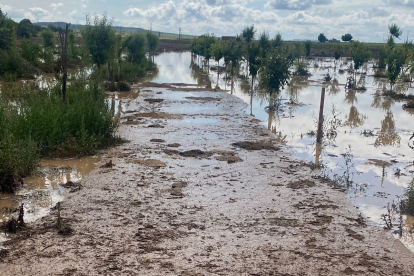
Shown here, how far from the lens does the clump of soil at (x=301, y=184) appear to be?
8.33 metres

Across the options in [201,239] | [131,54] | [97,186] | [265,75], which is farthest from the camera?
[131,54]

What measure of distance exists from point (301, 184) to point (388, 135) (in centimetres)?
760

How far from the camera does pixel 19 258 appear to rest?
480cm

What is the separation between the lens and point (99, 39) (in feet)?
72.4

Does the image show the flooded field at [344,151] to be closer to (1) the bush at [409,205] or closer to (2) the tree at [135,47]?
(1) the bush at [409,205]

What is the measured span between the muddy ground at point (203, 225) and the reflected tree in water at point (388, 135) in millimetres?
4665

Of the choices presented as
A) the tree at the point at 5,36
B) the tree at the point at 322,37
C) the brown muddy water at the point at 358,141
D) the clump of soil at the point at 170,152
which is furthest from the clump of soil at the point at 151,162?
the tree at the point at 322,37

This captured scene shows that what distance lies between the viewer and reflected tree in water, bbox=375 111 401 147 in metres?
13.3

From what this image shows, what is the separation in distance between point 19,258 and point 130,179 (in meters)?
3.64

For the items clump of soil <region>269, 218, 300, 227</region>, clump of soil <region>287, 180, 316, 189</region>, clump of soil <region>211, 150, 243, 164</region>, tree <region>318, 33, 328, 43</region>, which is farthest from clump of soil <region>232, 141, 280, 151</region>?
tree <region>318, 33, 328, 43</region>

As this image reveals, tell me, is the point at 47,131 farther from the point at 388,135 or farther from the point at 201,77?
the point at 201,77

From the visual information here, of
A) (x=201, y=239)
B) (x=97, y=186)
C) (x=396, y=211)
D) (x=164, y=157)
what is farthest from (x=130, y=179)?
(x=396, y=211)

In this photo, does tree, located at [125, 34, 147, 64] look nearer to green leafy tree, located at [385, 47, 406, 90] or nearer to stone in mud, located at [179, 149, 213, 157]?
green leafy tree, located at [385, 47, 406, 90]

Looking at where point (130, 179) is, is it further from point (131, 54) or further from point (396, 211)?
point (131, 54)
